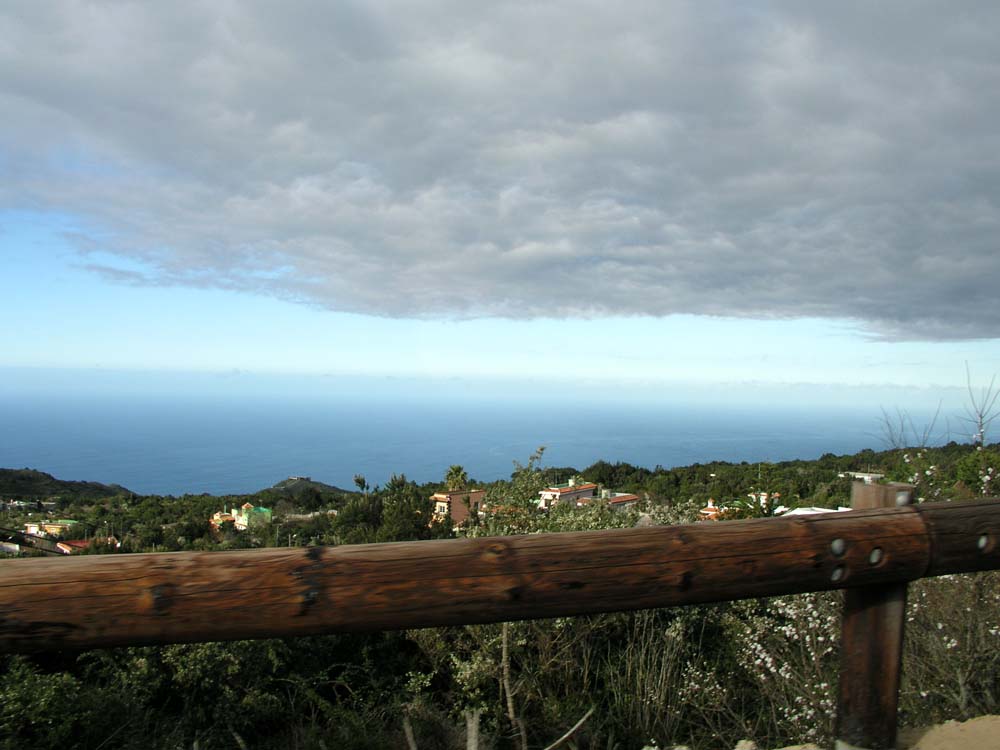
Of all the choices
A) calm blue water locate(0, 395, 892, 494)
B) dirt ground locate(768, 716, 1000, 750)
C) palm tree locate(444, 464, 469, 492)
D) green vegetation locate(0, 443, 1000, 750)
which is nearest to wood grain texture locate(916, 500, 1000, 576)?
dirt ground locate(768, 716, 1000, 750)

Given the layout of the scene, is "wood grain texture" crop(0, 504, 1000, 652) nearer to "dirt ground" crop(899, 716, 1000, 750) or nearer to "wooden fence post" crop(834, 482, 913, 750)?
Result: "wooden fence post" crop(834, 482, 913, 750)

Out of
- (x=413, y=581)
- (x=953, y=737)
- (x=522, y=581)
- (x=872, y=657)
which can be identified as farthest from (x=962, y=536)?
(x=413, y=581)

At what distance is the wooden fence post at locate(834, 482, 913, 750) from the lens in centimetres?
202

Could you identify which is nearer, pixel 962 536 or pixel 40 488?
pixel 962 536

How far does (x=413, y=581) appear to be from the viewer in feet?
5.11

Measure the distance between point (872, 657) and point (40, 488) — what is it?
33078mm

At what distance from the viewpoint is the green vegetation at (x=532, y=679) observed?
2.93m

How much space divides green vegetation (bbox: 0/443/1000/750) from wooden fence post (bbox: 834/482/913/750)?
48 cm

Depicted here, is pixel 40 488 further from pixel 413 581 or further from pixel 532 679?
pixel 413 581

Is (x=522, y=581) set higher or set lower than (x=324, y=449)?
higher

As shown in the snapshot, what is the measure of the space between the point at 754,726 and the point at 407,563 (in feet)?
7.77

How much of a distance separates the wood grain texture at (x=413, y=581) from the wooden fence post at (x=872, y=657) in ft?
0.60

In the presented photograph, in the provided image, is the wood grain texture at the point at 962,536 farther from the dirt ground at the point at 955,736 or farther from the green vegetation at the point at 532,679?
the green vegetation at the point at 532,679

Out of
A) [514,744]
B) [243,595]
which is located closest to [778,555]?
[243,595]
